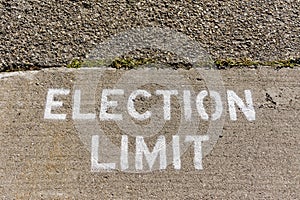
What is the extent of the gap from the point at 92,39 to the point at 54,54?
34 centimetres

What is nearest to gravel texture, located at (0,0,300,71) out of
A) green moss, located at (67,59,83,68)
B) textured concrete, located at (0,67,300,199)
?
green moss, located at (67,59,83,68)

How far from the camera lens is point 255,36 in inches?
176

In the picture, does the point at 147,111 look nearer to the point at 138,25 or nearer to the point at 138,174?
the point at 138,174

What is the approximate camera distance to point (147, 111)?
3.90 meters

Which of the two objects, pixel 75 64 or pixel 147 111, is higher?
pixel 75 64

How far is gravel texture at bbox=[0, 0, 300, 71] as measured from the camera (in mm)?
4289

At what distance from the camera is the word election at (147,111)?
12.6ft

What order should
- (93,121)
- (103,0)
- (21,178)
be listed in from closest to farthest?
(21,178) → (93,121) → (103,0)

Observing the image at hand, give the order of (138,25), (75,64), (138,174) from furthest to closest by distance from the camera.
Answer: (138,25), (75,64), (138,174)

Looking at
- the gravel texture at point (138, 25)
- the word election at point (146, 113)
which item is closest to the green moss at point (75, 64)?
the gravel texture at point (138, 25)

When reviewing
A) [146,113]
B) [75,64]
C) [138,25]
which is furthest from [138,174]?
[138,25]

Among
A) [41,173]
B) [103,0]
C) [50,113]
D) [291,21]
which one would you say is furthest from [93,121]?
[291,21]

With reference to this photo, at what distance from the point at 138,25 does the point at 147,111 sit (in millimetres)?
945

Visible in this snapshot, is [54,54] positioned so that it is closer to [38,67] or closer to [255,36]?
[38,67]
